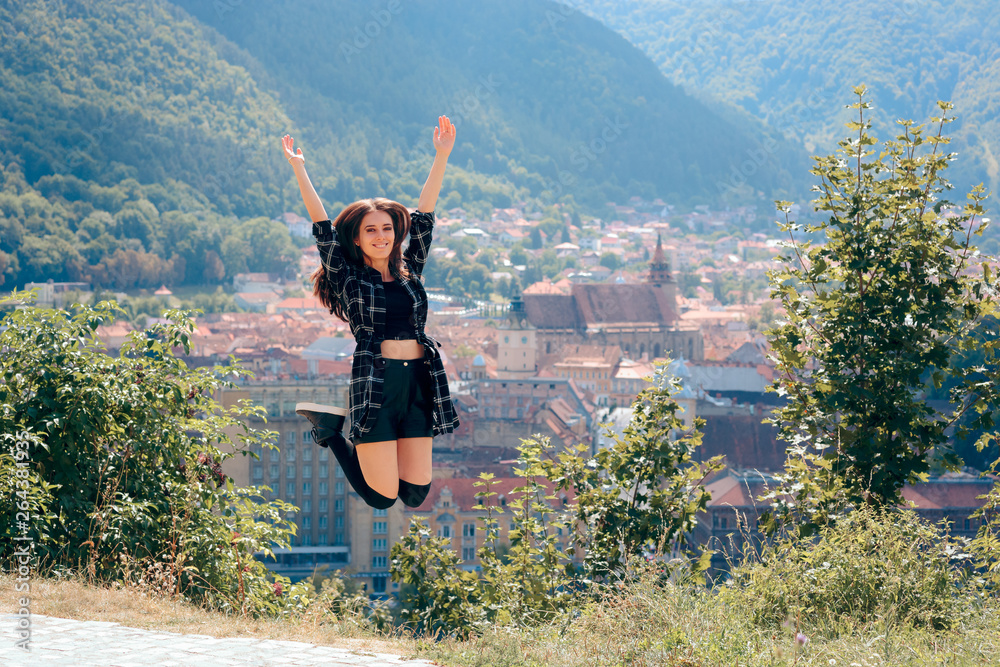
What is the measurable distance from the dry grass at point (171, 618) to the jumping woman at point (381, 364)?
0.41 meters

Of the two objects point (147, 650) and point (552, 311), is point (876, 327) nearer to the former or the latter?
point (147, 650)

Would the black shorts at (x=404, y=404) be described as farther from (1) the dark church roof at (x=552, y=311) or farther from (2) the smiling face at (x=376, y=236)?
(1) the dark church roof at (x=552, y=311)

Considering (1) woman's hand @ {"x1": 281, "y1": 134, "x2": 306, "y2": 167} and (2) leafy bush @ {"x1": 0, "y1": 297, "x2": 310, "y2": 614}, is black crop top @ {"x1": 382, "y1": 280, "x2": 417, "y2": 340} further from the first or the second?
(2) leafy bush @ {"x1": 0, "y1": 297, "x2": 310, "y2": 614}

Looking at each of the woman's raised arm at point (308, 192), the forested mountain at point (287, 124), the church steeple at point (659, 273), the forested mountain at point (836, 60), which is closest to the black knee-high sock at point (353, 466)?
the woman's raised arm at point (308, 192)

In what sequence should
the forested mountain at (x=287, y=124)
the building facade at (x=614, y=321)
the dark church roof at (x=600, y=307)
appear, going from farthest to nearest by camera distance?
the forested mountain at (x=287, y=124) → the dark church roof at (x=600, y=307) → the building facade at (x=614, y=321)

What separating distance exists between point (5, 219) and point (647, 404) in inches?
2881

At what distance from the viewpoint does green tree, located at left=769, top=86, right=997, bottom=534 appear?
12.8ft

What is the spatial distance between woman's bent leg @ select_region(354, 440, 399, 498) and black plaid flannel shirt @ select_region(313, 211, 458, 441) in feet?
0.16

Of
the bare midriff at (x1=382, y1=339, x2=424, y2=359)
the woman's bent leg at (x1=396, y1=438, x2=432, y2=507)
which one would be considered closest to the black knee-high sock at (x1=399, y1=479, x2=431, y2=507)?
the woman's bent leg at (x1=396, y1=438, x2=432, y2=507)

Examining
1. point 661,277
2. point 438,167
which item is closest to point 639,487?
point 438,167

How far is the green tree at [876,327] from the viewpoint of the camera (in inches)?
154

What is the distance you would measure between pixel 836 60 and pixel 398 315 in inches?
6235

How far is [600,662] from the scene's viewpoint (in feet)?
8.54

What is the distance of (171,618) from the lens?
3076 millimetres
